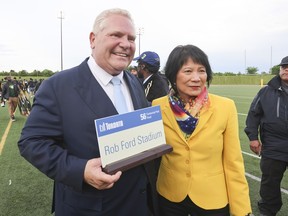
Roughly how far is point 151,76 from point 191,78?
206cm

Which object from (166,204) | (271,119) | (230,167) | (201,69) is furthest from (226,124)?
(271,119)

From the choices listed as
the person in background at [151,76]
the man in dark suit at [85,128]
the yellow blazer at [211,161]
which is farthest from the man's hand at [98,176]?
the person in background at [151,76]

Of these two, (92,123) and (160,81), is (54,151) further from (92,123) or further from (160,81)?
(160,81)

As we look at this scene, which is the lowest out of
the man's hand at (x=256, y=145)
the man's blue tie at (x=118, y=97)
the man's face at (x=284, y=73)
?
the man's hand at (x=256, y=145)

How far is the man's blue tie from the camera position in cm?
187

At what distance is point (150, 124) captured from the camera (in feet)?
5.75

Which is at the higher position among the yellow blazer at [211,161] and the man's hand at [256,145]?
the yellow blazer at [211,161]

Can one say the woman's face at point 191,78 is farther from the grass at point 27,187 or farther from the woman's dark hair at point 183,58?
the grass at point 27,187

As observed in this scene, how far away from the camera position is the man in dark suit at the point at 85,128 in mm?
1565

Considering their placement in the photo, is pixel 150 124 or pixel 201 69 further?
pixel 201 69

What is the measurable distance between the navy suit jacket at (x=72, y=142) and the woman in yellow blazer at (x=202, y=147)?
34 cm

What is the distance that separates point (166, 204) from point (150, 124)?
84 centimetres

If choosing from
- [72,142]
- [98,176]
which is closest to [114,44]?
[72,142]

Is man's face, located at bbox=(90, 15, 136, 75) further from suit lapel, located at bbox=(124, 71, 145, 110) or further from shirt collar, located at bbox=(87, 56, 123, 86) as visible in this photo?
suit lapel, located at bbox=(124, 71, 145, 110)
